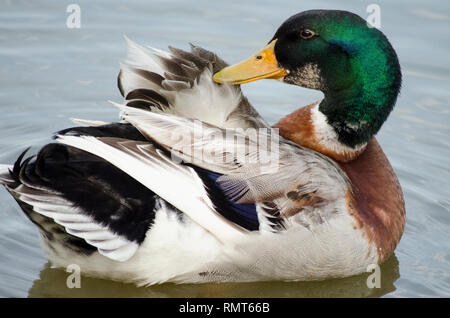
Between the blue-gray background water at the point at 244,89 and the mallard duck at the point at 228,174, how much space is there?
267mm

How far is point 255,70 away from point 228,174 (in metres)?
0.95

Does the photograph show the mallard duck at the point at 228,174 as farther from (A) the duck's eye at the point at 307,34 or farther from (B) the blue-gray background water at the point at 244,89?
(B) the blue-gray background water at the point at 244,89

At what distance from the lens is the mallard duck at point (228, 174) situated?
180 inches

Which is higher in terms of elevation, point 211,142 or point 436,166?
point 211,142

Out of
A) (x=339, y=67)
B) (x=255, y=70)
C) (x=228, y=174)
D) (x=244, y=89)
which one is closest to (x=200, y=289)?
(x=228, y=174)

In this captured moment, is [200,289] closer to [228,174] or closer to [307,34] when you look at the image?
[228,174]

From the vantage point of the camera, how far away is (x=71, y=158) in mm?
4652

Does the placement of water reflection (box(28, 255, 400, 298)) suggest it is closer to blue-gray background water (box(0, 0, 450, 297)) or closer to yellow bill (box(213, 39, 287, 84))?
blue-gray background water (box(0, 0, 450, 297))

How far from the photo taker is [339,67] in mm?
5316

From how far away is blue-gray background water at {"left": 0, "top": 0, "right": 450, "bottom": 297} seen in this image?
5336 millimetres

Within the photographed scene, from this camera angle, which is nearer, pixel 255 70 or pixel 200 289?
pixel 200 289

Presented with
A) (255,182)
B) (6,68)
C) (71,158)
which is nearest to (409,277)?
(255,182)
